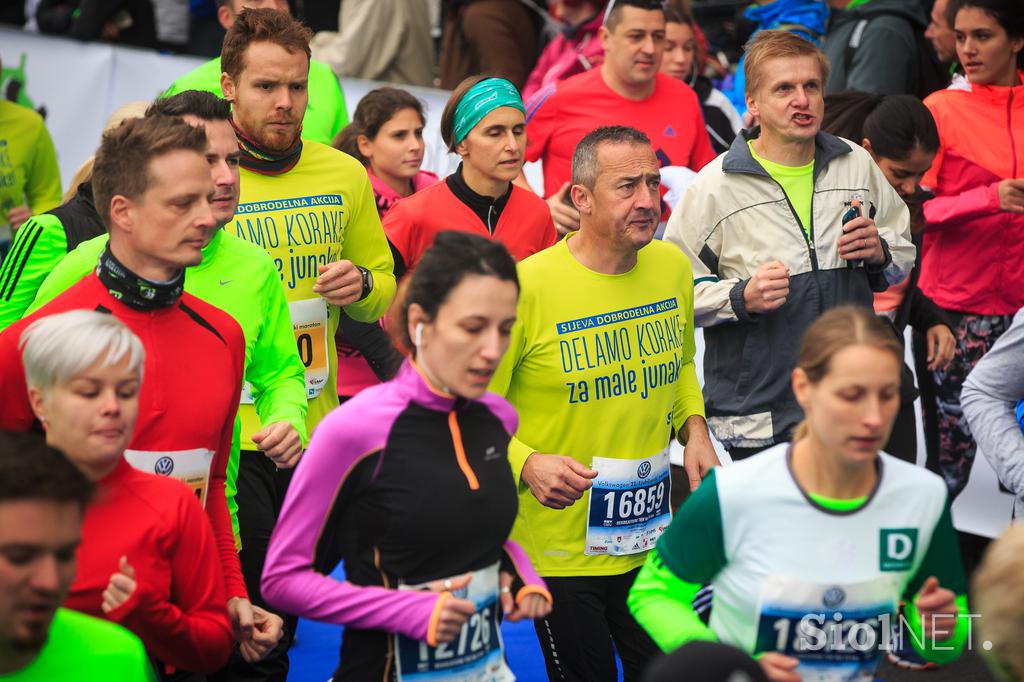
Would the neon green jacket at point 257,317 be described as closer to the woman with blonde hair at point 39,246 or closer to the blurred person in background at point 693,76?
the woman with blonde hair at point 39,246

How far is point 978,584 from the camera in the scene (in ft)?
9.70

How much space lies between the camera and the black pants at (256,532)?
5.01 m

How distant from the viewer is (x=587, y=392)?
193 inches

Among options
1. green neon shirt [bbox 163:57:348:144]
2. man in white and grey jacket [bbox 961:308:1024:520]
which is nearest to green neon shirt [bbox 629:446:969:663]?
man in white and grey jacket [bbox 961:308:1024:520]

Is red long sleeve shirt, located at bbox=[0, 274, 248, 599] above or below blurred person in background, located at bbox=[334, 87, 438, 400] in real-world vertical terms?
below

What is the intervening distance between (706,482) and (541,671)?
2.88 meters

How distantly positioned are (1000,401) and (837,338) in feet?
6.40

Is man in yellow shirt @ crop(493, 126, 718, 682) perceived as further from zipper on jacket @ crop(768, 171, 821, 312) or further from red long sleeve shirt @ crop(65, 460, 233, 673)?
red long sleeve shirt @ crop(65, 460, 233, 673)

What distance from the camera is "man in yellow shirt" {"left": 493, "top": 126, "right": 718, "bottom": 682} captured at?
4922 mm

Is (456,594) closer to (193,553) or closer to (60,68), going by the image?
(193,553)

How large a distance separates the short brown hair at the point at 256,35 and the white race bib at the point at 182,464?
1.95 meters

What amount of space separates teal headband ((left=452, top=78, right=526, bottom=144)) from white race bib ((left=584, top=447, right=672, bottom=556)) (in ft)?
6.18

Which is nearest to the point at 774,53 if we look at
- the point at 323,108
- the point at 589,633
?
the point at 589,633

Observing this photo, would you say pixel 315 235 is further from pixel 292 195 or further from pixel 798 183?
pixel 798 183
